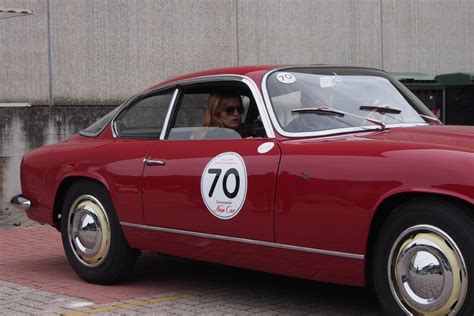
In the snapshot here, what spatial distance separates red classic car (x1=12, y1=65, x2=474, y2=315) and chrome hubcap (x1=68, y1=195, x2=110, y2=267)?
0.03ft

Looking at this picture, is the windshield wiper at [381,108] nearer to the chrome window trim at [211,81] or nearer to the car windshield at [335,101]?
the car windshield at [335,101]

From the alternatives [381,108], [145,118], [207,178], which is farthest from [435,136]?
[145,118]

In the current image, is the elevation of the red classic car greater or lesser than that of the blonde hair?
lesser

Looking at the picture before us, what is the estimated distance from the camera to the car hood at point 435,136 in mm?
4012

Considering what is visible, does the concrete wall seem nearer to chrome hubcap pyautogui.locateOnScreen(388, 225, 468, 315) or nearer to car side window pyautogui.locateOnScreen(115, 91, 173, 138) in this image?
car side window pyautogui.locateOnScreen(115, 91, 173, 138)

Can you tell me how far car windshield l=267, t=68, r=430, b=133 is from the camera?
4.75 m

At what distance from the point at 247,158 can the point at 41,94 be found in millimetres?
6151

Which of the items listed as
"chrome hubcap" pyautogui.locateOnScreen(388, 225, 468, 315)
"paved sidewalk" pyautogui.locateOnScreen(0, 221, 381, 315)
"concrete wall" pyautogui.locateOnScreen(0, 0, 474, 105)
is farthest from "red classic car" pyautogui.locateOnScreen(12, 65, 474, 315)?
"concrete wall" pyautogui.locateOnScreen(0, 0, 474, 105)

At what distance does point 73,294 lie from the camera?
5473 mm

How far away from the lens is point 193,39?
11.8 meters

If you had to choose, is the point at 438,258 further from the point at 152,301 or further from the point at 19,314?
the point at 19,314

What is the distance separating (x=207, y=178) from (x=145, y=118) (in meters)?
1.12

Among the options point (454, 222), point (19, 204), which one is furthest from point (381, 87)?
point (19, 204)

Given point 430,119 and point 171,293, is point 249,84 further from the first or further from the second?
point 171,293
